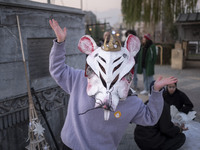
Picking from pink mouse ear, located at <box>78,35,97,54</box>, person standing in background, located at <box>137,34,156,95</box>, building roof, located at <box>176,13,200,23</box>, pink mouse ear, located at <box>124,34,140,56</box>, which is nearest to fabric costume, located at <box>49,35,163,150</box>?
pink mouse ear, located at <box>78,35,97,54</box>

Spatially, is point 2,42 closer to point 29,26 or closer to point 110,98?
point 29,26

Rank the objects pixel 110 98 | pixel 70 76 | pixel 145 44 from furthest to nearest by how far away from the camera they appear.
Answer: pixel 145 44 → pixel 70 76 → pixel 110 98

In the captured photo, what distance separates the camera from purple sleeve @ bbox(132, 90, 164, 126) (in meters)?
1.78

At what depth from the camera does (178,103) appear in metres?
4.20

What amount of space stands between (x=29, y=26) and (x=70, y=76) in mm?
1588

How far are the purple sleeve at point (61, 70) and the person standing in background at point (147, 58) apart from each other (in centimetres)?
496

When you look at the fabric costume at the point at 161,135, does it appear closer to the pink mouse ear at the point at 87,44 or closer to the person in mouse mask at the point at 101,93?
the person in mouse mask at the point at 101,93

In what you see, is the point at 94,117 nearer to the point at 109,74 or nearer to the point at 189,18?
the point at 109,74

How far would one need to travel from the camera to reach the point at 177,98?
4188 mm

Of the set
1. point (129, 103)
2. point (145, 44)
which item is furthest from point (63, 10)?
point (145, 44)

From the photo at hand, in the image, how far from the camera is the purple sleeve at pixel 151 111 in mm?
1783

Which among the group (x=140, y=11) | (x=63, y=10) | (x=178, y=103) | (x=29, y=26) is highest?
(x=140, y=11)

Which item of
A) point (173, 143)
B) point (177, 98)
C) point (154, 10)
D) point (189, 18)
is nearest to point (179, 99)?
point (177, 98)

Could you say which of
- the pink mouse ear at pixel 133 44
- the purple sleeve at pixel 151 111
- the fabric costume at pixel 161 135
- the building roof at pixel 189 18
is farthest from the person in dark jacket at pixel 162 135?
the building roof at pixel 189 18
